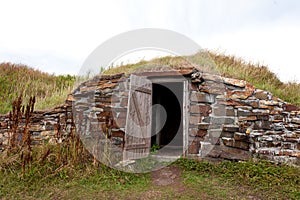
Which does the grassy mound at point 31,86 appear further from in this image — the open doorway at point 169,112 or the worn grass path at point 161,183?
the worn grass path at point 161,183

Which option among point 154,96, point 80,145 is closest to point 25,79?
point 154,96

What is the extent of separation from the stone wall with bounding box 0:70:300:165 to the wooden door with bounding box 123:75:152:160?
454 millimetres

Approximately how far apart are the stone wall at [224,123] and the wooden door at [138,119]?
0.45 metres

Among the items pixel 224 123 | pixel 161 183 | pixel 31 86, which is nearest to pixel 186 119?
pixel 224 123

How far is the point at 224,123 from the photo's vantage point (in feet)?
19.0

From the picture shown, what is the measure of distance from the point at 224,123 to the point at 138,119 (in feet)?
6.12

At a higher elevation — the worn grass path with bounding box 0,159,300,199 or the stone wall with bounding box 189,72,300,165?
the stone wall with bounding box 189,72,300,165

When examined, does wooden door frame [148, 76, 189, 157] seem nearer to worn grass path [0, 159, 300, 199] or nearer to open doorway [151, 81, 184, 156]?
worn grass path [0, 159, 300, 199]

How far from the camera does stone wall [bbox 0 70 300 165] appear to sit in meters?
5.55

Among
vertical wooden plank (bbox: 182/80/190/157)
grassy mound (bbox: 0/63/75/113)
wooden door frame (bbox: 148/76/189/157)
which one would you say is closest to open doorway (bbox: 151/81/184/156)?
wooden door frame (bbox: 148/76/189/157)

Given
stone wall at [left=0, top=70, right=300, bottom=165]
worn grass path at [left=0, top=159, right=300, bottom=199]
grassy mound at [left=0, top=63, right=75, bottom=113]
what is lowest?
worn grass path at [left=0, top=159, right=300, bottom=199]

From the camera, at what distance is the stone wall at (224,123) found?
5.55 meters

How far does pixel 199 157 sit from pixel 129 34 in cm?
336

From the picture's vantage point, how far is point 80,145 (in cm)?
536
